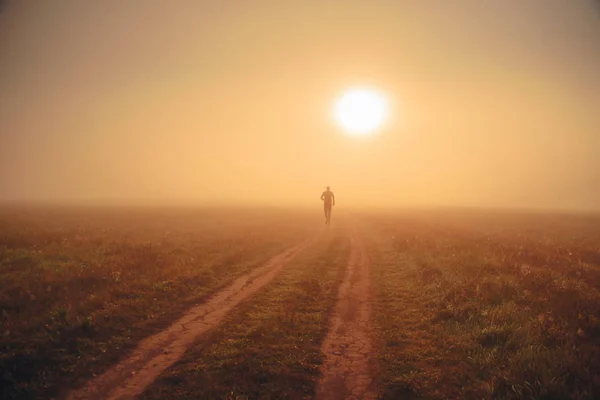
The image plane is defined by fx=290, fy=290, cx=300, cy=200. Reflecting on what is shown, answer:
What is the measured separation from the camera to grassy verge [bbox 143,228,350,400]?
16.4 ft

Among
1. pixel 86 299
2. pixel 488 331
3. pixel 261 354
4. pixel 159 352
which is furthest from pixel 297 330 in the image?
pixel 86 299

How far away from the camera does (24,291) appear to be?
32.0 feet

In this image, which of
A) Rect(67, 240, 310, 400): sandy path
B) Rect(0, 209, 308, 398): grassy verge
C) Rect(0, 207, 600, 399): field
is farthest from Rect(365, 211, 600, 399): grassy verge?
Rect(0, 209, 308, 398): grassy verge

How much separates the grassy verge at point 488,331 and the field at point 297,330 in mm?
39

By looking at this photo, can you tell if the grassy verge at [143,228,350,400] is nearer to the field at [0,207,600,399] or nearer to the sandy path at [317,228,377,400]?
the field at [0,207,600,399]

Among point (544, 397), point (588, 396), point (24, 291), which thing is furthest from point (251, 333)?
point (24, 291)

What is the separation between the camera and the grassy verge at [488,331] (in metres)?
5.12

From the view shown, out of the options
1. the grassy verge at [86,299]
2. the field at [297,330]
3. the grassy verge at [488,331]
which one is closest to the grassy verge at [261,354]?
the field at [297,330]

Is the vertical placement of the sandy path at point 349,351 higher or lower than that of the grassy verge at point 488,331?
lower

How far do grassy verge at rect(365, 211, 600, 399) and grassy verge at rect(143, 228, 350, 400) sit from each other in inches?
63.8

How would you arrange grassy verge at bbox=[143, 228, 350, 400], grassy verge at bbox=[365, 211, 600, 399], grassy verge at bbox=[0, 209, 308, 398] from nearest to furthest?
1. grassy verge at bbox=[143, 228, 350, 400]
2. grassy verge at bbox=[365, 211, 600, 399]
3. grassy verge at bbox=[0, 209, 308, 398]

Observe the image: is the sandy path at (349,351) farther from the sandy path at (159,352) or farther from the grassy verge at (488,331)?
the sandy path at (159,352)

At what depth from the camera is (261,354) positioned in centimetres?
621

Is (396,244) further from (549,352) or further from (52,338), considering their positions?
(52,338)
